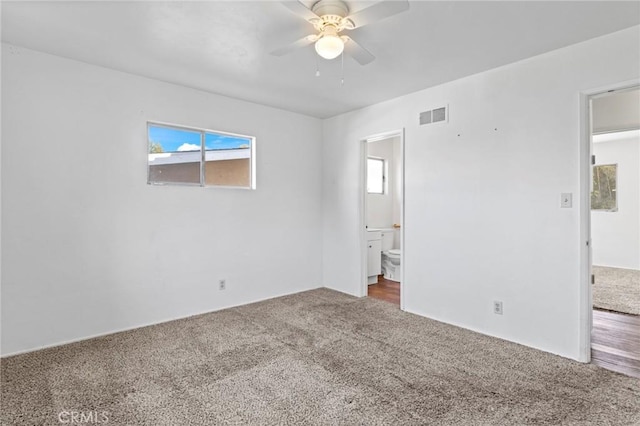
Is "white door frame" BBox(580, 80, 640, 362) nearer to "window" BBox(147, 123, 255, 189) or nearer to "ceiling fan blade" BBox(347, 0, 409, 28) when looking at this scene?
"ceiling fan blade" BBox(347, 0, 409, 28)

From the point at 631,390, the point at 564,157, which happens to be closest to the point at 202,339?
the point at 631,390

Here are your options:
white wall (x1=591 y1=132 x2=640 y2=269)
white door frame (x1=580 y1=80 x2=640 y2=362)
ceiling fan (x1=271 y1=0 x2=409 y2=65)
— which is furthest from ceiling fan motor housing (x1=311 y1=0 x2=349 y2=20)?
white wall (x1=591 y1=132 x2=640 y2=269)

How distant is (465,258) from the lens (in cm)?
332

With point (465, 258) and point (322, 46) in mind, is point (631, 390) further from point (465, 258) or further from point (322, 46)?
point (322, 46)

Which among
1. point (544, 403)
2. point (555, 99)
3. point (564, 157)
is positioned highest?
point (555, 99)

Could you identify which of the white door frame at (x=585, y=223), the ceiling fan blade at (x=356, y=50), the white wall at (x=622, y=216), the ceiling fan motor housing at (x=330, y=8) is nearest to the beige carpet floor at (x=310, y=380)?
the white door frame at (x=585, y=223)

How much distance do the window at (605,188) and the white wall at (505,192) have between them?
4.64m

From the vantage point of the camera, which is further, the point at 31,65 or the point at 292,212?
the point at 292,212

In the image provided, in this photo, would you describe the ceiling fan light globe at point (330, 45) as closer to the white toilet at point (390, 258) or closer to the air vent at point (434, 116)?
the air vent at point (434, 116)

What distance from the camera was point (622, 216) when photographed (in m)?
6.14

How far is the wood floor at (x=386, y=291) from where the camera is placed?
439 centimetres

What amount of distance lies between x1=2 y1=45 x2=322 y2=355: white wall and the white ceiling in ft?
1.03

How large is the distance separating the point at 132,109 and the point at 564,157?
3.92 metres

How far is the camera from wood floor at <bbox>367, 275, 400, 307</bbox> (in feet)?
14.4
